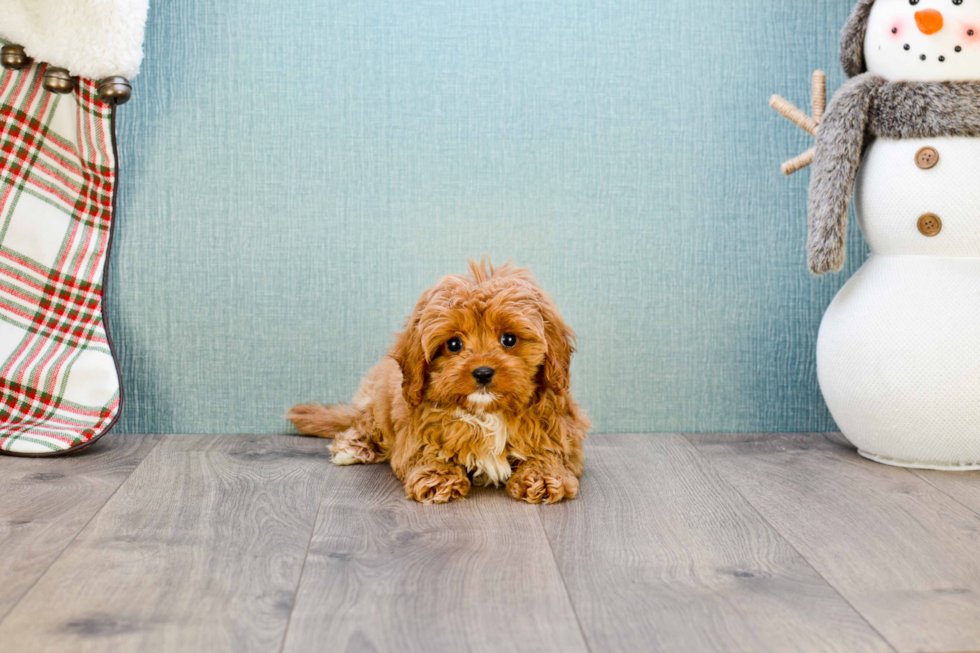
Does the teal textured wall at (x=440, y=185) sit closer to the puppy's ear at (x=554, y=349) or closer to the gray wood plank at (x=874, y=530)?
the gray wood plank at (x=874, y=530)

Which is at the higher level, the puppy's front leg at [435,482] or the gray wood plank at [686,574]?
the puppy's front leg at [435,482]

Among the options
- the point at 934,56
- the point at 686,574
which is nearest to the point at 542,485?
the point at 686,574

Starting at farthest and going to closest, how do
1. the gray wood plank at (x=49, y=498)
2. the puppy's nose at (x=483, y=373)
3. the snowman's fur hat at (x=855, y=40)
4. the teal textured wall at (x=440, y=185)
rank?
the teal textured wall at (x=440, y=185) → the snowman's fur hat at (x=855, y=40) → the puppy's nose at (x=483, y=373) → the gray wood plank at (x=49, y=498)

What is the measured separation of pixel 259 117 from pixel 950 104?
4.69ft

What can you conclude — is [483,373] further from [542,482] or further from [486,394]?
[542,482]

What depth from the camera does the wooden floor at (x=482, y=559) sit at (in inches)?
41.6

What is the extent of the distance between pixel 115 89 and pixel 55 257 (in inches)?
15.5

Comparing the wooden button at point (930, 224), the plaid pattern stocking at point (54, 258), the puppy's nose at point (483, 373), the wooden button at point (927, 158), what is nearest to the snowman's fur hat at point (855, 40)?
Answer: the wooden button at point (927, 158)

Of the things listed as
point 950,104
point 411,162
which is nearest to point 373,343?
point 411,162

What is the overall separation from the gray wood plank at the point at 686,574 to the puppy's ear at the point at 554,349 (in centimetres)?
22

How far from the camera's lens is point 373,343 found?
6.63 feet

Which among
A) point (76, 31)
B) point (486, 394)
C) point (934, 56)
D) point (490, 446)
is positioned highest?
point (76, 31)

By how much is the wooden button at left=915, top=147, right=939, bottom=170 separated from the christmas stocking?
1.57 m

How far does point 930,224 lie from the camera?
1703 mm
